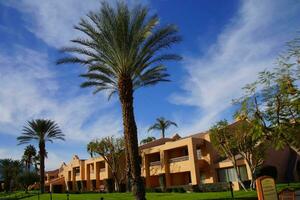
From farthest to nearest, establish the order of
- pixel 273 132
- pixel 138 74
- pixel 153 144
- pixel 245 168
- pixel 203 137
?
1. pixel 153 144
2. pixel 203 137
3. pixel 245 168
4. pixel 138 74
5. pixel 273 132

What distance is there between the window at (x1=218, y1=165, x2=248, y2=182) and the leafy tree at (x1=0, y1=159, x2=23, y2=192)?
58834 millimetres

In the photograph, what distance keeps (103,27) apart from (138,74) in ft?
13.6

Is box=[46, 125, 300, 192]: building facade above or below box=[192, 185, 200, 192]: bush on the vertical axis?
above

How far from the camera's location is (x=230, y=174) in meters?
35.9

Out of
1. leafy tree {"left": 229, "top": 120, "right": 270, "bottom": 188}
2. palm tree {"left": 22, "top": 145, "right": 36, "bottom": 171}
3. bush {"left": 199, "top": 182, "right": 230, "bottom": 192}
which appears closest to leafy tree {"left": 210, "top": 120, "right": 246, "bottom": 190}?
leafy tree {"left": 229, "top": 120, "right": 270, "bottom": 188}

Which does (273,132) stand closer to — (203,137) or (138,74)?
(138,74)

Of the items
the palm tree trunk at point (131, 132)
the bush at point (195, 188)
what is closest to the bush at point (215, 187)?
the bush at point (195, 188)

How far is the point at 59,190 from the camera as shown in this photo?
64062 millimetres

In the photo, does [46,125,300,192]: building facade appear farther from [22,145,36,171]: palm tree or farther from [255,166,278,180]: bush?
[22,145,36,171]: palm tree

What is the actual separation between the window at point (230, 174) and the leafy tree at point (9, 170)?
58.8 meters

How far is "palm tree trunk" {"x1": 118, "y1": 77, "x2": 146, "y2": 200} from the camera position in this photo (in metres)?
20.2

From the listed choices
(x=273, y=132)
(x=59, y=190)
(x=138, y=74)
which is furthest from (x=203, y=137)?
(x=59, y=190)

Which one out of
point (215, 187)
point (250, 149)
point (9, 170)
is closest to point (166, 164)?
point (215, 187)

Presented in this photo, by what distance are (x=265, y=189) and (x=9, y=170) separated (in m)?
78.4
